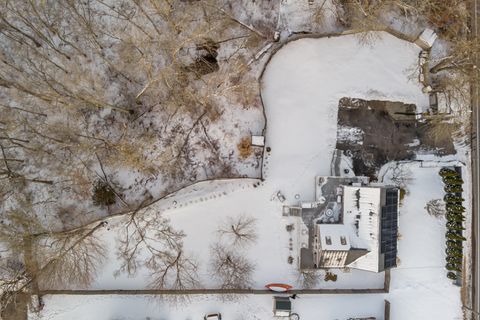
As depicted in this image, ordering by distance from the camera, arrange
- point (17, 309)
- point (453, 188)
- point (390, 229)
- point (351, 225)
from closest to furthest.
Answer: point (390, 229), point (351, 225), point (17, 309), point (453, 188)

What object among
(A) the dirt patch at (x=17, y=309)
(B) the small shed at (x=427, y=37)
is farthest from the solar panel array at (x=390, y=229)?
(A) the dirt patch at (x=17, y=309)

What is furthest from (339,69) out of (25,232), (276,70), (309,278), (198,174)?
(25,232)

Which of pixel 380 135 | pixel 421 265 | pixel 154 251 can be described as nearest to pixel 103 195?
pixel 154 251

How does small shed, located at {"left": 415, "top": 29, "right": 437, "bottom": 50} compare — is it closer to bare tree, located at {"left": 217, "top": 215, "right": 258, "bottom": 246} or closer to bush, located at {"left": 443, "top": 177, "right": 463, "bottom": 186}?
bush, located at {"left": 443, "top": 177, "right": 463, "bottom": 186}

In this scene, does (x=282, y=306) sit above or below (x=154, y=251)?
below

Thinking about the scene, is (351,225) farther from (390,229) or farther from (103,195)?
(103,195)

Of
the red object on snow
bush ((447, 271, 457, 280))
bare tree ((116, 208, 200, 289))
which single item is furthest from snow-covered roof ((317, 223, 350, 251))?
bare tree ((116, 208, 200, 289))

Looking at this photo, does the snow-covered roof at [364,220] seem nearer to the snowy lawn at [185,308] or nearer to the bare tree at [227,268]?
the snowy lawn at [185,308]
